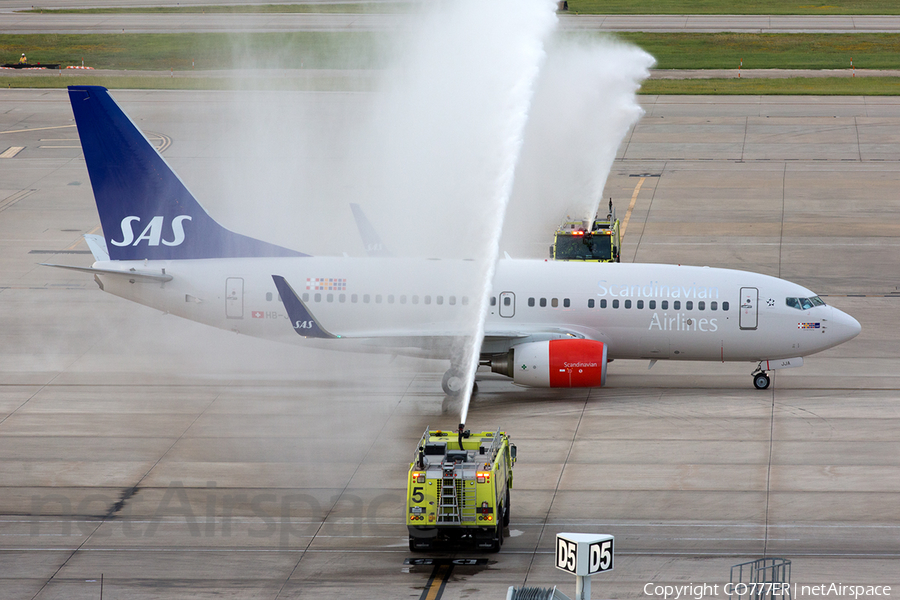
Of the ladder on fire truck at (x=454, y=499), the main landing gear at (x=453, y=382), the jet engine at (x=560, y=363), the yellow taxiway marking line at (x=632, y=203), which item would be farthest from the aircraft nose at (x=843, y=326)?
the yellow taxiway marking line at (x=632, y=203)

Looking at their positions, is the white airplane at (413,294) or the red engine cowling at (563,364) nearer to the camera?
the red engine cowling at (563,364)

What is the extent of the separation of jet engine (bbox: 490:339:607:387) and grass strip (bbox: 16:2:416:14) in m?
61.8

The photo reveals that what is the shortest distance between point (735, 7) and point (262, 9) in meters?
46.2

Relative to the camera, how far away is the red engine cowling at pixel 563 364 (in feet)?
110

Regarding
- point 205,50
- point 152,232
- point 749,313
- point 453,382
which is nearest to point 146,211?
point 152,232

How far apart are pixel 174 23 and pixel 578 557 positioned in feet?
295

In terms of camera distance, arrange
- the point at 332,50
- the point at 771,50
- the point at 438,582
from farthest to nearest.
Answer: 1. the point at 771,50
2. the point at 332,50
3. the point at 438,582

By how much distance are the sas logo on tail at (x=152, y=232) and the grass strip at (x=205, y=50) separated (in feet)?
161

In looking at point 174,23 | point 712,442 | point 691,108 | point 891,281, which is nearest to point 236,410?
point 712,442

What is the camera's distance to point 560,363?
1328 inches

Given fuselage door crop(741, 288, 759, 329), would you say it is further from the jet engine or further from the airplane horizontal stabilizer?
the airplane horizontal stabilizer

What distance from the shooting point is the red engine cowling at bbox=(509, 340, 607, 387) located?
33.6 meters

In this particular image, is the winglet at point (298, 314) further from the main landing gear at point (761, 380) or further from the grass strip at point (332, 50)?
the grass strip at point (332, 50)

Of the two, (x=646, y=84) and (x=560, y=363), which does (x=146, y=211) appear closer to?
(x=560, y=363)
